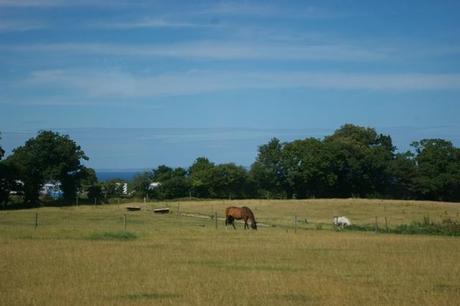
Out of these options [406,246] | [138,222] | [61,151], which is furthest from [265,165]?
[406,246]

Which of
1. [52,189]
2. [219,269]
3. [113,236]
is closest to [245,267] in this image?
[219,269]

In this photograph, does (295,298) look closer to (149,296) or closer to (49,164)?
(149,296)

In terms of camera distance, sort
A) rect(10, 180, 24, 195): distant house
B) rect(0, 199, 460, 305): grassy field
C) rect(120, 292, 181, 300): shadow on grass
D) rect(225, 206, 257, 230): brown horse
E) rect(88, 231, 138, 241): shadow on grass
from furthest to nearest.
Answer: rect(10, 180, 24, 195): distant house < rect(225, 206, 257, 230): brown horse < rect(88, 231, 138, 241): shadow on grass < rect(0, 199, 460, 305): grassy field < rect(120, 292, 181, 300): shadow on grass

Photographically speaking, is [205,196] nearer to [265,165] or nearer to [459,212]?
[265,165]

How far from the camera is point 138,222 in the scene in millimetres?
53812

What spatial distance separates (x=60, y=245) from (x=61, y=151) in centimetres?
6167

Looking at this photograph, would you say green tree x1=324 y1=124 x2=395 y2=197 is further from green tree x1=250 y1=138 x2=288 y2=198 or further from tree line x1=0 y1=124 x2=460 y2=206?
green tree x1=250 y1=138 x2=288 y2=198

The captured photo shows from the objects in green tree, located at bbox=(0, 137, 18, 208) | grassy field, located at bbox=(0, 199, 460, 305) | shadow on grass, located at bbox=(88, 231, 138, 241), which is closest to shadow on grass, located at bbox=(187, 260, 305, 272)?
grassy field, located at bbox=(0, 199, 460, 305)

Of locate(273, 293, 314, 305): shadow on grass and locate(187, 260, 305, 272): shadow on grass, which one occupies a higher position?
locate(187, 260, 305, 272): shadow on grass

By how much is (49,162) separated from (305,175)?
38965 mm

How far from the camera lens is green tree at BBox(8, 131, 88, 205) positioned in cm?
8881

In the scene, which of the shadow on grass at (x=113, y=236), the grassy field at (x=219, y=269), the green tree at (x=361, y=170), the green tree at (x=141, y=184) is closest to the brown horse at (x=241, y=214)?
the grassy field at (x=219, y=269)

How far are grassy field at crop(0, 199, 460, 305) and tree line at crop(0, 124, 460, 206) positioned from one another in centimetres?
6001

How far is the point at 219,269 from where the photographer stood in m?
23.4
